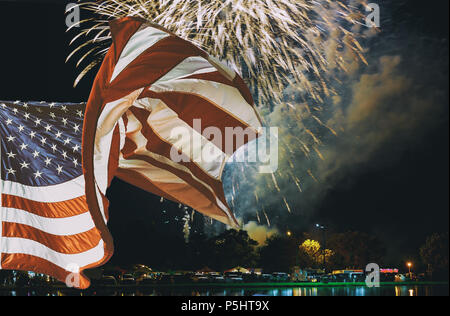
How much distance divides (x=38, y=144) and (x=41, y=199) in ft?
2.38

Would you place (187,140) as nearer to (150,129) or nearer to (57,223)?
(150,129)

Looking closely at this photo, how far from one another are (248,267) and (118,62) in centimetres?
5944

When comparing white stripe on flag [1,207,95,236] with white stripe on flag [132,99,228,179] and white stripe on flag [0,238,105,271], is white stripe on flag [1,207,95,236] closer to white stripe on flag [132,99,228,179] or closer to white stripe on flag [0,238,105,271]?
white stripe on flag [0,238,105,271]

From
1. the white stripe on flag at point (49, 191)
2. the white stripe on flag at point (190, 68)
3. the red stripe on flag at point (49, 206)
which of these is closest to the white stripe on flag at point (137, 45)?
the white stripe on flag at point (190, 68)

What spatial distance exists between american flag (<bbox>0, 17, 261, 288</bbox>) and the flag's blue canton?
0.06ft

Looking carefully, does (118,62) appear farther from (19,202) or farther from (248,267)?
(248,267)

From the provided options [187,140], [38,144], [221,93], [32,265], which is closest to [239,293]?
[187,140]

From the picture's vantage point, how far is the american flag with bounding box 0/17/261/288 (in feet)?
16.4

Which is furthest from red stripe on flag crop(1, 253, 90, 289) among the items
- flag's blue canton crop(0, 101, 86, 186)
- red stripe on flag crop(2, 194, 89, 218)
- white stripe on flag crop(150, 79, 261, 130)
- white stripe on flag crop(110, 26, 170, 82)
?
white stripe on flag crop(150, 79, 261, 130)

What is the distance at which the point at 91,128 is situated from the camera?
189 inches

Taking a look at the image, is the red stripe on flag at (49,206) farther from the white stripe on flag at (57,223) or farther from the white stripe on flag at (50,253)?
the white stripe on flag at (50,253)

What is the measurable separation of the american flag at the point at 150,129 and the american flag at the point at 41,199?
0.02 m

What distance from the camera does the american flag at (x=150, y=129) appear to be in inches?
196

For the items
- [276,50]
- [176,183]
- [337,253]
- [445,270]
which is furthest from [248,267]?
[176,183]
